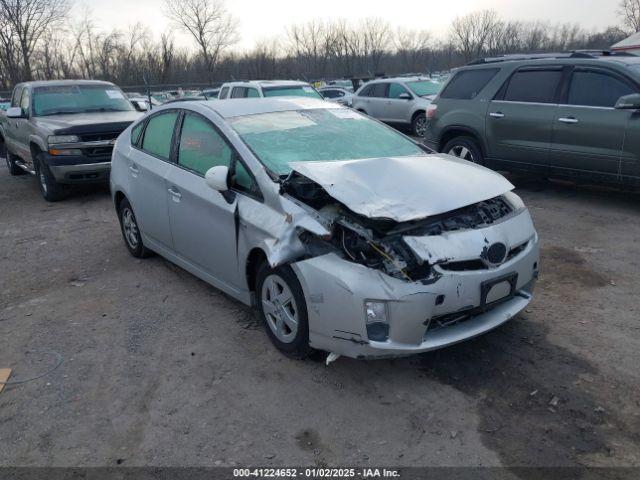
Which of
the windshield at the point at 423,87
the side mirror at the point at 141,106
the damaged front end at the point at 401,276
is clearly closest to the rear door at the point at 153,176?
the damaged front end at the point at 401,276

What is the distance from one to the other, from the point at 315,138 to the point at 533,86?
4.50 m

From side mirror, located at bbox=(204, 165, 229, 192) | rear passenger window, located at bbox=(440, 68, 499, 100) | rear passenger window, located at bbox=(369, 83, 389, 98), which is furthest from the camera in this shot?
rear passenger window, located at bbox=(369, 83, 389, 98)

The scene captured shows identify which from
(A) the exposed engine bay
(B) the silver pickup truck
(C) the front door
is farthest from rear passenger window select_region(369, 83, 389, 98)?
(A) the exposed engine bay

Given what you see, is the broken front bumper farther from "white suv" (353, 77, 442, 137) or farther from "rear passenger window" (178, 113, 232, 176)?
"white suv" (353, 77, 442, 137)

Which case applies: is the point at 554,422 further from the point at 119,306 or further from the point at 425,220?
the point at 119,306

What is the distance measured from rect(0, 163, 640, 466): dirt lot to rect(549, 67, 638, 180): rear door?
1869mm

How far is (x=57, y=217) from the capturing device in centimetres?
829

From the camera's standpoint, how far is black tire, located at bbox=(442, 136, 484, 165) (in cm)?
830

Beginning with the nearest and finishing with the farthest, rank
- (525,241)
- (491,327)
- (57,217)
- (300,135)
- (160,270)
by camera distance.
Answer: (491,327), (525,241), (300,135), (160,270), (57,217)

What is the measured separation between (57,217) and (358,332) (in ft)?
21.7

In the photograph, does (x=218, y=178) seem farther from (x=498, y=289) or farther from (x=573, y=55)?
(x=573, y=55)

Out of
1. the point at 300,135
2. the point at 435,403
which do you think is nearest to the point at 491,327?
the point at 435,403

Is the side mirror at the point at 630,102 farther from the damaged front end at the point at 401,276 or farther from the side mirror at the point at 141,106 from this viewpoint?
the side mirror at the point at 141,106

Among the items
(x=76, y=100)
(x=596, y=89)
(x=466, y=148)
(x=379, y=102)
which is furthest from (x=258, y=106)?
(x=379, y=102)
